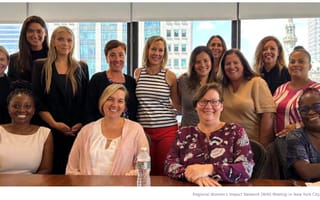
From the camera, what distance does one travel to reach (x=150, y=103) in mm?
2596

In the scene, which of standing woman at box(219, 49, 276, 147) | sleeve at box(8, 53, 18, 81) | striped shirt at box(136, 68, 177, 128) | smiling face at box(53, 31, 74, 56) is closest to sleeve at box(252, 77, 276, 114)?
standing woman at box(219, 49, 276, 147)

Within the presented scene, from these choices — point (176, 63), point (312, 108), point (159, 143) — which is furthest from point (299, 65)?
point (176, 63)

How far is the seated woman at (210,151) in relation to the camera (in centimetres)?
176

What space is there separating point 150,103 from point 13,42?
9.29ft

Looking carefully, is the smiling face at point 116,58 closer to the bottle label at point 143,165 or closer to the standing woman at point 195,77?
the standing woman at point 195,77

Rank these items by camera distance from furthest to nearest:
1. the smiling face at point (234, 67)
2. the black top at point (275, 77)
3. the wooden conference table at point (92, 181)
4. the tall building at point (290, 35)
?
1. the tall building at point (290, 35)
2. the black top at point (275, 77)
3. the smiling face at point (234, 67)
4. the wooden conference table at point (92, 181)

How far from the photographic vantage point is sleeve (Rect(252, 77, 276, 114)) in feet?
7.89

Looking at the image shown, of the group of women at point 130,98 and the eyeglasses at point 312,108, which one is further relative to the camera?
the group of women at point 130,98

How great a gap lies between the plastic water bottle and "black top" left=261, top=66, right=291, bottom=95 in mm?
1109

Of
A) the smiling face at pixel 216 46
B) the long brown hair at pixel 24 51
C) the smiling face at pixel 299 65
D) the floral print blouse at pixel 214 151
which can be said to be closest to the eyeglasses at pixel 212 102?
the floral print blouse at pixel 214 151

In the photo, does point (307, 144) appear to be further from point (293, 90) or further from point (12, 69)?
point (12, 69)

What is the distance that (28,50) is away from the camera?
8.64 feet

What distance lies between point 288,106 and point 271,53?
0.53 metres
